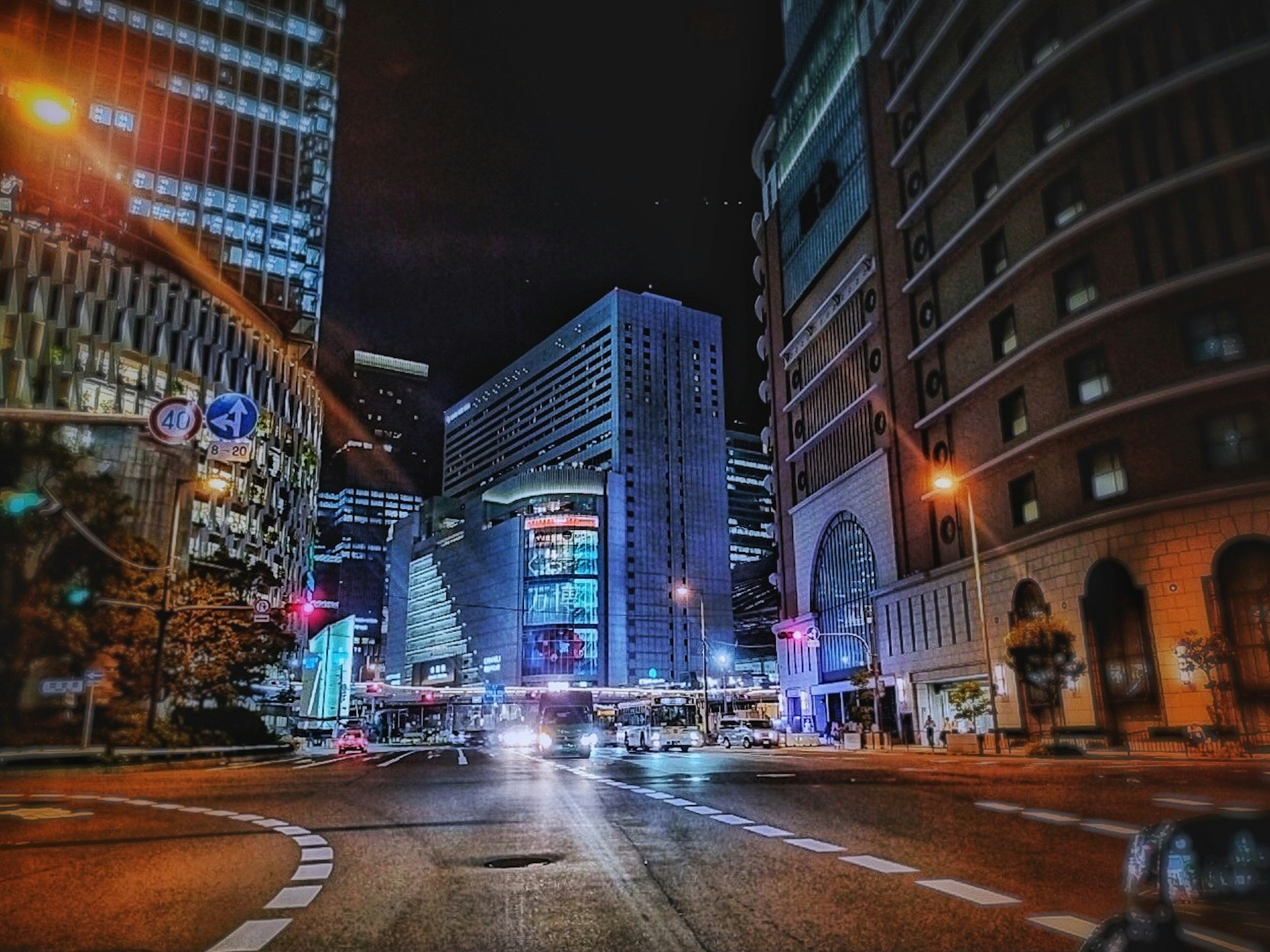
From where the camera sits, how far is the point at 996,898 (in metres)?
6.94

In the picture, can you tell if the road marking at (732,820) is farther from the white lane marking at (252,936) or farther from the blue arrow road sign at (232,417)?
the blue arrow road sign at (232,417)

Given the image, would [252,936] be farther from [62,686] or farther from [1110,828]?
[62,686]

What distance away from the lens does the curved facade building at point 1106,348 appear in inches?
1395

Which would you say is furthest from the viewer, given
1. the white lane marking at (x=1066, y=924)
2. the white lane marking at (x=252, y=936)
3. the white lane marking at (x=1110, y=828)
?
the white lane marking at (x=1110, y=828)

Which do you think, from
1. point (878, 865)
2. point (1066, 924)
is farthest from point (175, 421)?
point (1066, 924)

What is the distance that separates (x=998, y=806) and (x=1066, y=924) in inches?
332

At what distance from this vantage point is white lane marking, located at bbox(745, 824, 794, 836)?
10859 mm

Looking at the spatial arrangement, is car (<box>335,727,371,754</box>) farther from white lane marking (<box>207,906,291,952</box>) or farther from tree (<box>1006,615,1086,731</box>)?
white lane marking (<box>207,906,291,952</box>)

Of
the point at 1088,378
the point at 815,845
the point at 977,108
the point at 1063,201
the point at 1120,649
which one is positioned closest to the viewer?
the point at 815,845

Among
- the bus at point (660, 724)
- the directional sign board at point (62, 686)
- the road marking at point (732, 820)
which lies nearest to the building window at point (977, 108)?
the bus at point (660, 724)

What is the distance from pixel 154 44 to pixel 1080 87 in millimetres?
104496

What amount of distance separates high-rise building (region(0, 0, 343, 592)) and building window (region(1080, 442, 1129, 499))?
1986 inches

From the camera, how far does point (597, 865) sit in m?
8.90

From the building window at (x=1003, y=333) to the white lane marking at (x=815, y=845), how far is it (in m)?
42.3
